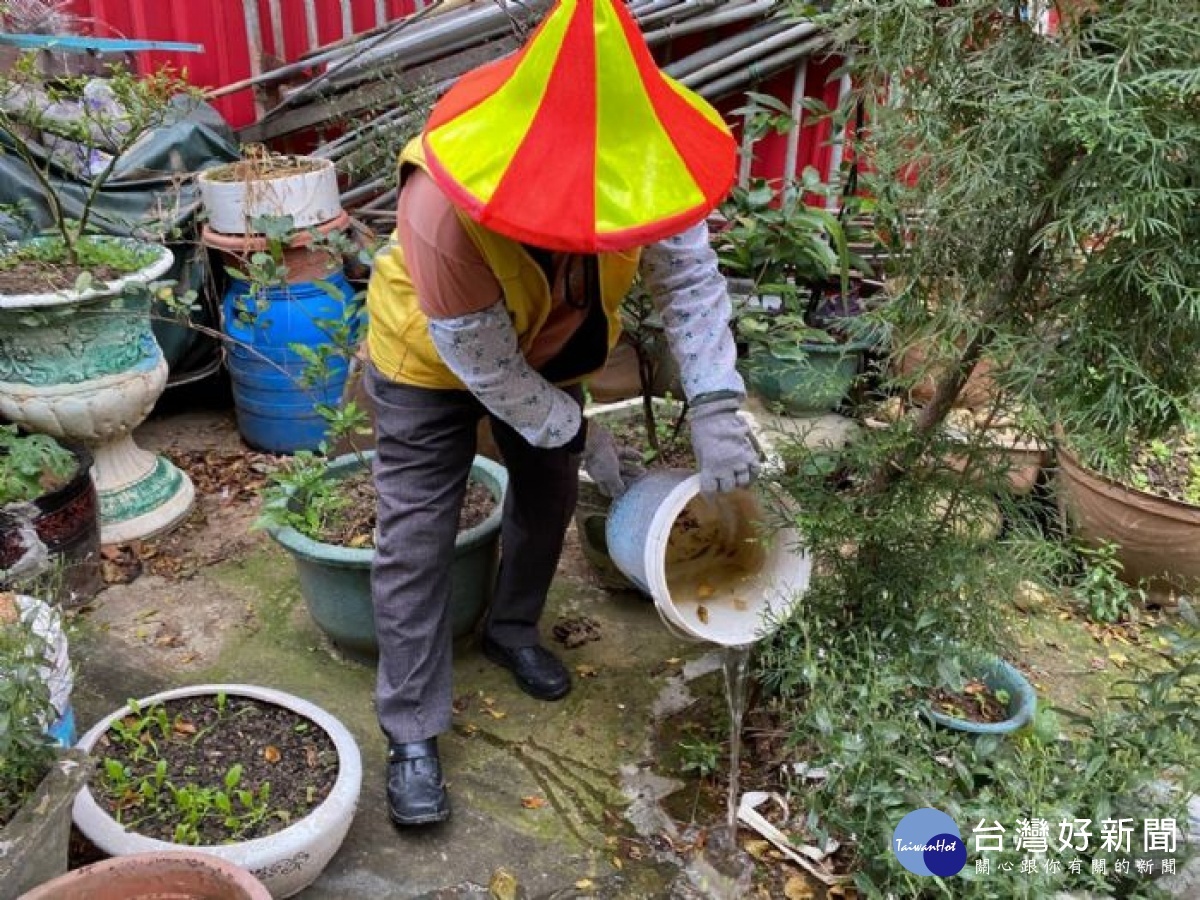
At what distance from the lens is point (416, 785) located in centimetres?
241

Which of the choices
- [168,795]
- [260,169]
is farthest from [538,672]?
[260,169]

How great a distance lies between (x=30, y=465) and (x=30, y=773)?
4.21 ft

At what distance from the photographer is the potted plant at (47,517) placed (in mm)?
2799

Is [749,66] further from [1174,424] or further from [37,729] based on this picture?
[37,729]

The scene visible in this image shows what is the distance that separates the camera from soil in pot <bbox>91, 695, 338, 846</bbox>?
2135 mm

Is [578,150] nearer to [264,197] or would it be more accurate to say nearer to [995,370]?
[995,370]

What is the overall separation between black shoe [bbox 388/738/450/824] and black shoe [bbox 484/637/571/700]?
1.38 feet

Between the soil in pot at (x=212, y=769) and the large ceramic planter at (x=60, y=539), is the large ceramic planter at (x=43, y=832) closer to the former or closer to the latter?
the soil in pot at (x=212, y=769)

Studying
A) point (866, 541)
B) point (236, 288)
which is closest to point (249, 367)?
point (236, 288)

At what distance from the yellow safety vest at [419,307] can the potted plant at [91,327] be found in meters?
1.02

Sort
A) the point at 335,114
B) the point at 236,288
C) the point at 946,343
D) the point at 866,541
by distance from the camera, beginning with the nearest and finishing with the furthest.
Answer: the point at 946,343 → the point at 866,541 → the point at 236,288 → the point at 335,114

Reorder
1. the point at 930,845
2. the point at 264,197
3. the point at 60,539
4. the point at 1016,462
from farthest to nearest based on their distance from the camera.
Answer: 1. the point at 264,197
2. the point at 60,539
3. the point at 1016,462
4. the point at 930,845

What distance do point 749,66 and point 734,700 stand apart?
3.02 metres

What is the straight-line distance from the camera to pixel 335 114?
14.6 feet
